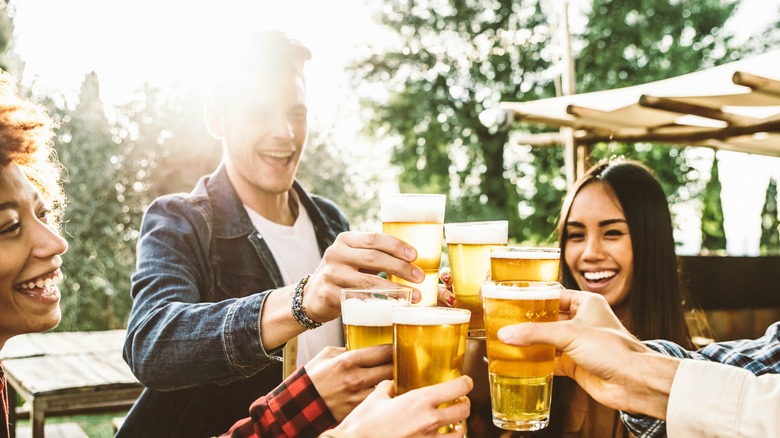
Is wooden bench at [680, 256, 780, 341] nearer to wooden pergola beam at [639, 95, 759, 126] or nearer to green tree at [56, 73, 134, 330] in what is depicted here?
wooden pergola beam at [639, 95, 759, 126]

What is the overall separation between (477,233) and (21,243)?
1288mm

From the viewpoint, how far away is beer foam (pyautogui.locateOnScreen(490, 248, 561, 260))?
159cm

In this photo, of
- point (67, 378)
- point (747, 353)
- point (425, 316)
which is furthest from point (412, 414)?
point (67, 378)

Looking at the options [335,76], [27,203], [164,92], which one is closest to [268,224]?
[27,203]

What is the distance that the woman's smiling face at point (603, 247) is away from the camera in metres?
3.08

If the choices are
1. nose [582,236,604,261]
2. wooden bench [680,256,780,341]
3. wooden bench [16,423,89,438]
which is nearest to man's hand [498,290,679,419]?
nose [582,236,604,261]

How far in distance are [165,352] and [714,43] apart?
1795 cm

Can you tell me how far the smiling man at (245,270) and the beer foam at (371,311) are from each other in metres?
0.10

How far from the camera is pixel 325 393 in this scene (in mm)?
1599

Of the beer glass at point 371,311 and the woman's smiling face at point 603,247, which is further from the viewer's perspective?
the woman's smiling face at point 603,247

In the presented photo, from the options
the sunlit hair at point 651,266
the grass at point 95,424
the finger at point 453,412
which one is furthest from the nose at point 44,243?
the grass at point 95,424

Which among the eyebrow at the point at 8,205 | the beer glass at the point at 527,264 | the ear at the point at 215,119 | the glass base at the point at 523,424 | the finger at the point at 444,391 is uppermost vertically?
the ear at the point at 215,119

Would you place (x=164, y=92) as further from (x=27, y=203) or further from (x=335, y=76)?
(x=27, y=203)

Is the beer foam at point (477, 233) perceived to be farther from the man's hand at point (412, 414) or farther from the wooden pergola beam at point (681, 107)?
the wooden pergola beam at point (681, 107)
